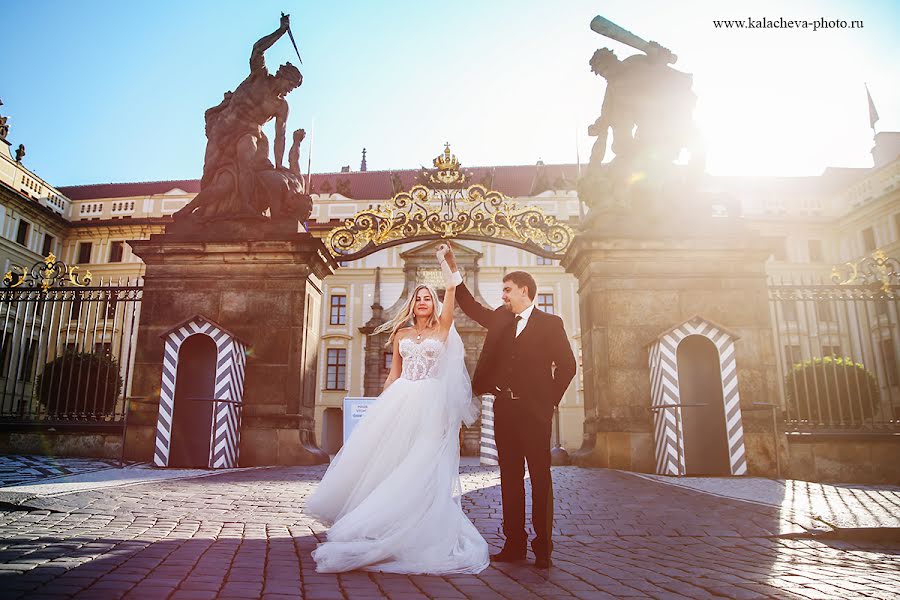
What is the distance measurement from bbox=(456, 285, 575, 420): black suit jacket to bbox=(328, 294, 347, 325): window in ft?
111

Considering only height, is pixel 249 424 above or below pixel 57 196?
below

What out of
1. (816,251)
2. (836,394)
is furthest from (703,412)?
(816,251)

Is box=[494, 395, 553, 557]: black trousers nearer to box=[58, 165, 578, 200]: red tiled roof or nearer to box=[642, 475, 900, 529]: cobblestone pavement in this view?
box=[642, 475, 900, 529]: cobblestone pavement

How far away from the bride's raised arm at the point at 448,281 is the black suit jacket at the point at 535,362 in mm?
451

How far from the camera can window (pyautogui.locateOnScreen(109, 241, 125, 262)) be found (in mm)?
37250

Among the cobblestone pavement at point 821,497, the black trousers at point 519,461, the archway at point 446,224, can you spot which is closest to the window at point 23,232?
the archway at point 446,224

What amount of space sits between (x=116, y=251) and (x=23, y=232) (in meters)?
4.66

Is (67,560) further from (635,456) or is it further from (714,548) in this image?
(635,456)

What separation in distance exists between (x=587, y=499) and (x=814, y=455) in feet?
16.1

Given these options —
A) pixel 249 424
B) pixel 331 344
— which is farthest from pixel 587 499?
pixel 331 344

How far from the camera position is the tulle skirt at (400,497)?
3.82 m

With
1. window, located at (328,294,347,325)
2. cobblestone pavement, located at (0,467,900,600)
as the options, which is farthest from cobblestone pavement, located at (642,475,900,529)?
window, located at (328,294,347,325)

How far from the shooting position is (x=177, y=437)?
31.0ft

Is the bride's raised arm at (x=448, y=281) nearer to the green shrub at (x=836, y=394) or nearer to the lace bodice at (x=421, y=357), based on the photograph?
the lace bodice at (x=421, y=357)
